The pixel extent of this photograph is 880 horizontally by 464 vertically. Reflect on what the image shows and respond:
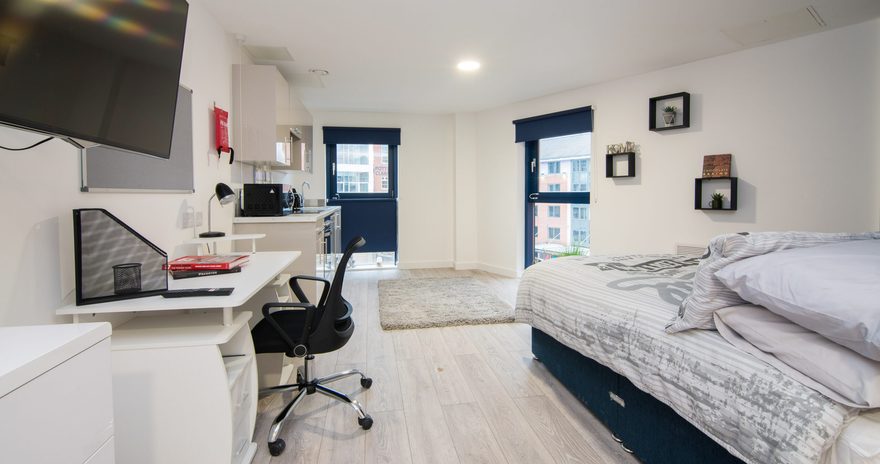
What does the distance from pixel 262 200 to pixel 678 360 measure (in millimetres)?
2945

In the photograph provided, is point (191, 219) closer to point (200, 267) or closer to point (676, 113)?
point (200, 267)

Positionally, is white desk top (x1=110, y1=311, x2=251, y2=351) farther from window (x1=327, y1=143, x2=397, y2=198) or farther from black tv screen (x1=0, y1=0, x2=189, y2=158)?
window (x1=327, y1=143, x2=397, y2=198)

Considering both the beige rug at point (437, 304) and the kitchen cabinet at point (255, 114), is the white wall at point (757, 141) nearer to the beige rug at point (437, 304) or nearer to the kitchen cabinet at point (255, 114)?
the beige rug at point (437, 304)

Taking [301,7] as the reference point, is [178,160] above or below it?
below

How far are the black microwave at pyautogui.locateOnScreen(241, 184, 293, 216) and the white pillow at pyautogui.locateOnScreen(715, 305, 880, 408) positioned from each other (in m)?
2.92

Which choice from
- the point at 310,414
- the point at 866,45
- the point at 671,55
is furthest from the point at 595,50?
the point at 310,414

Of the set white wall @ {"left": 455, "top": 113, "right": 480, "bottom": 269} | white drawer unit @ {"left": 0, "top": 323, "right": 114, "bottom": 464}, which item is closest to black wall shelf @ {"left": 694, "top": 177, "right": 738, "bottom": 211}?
white wall @ {"left": 455, "top": 113, "right": 480, "bottom": 269}

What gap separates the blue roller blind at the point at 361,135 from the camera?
19.2 ft

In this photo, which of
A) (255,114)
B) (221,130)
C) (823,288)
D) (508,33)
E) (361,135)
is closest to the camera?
(823,288)

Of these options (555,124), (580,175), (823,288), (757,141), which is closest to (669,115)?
(757,141)

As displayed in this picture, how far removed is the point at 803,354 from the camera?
1.07 m

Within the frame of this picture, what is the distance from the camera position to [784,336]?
113cm

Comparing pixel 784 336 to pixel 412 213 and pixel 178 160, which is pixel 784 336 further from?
pixel 412 213

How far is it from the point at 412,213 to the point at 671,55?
Answer: 3.77 meters
